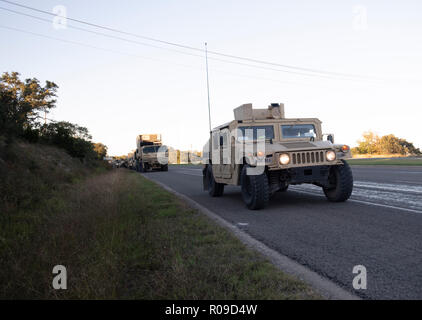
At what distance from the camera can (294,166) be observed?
652cm

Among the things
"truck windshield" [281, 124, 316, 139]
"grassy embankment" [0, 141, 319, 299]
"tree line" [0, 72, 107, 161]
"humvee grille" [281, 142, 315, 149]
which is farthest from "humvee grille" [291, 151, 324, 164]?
"tree line" [0, 72, 107, 161]

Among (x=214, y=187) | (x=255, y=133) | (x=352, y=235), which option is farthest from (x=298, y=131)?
(x=352, y=235)

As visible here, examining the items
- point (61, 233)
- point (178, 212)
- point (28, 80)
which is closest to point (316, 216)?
point (178, 212)

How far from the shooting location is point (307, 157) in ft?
21.8

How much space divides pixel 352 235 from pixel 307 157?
2515mm

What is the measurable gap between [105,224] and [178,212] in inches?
79.5

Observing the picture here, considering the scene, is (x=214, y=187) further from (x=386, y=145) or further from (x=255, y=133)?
(x=386, y=145)

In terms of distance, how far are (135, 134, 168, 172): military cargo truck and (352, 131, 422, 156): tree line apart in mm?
65802

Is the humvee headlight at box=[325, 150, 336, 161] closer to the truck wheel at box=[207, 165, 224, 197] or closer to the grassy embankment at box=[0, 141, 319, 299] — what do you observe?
the grassy embankment at box=[0, 141, 319, 299]

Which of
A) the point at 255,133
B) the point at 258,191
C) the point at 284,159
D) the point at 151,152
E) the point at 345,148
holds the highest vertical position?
the point at 151,152

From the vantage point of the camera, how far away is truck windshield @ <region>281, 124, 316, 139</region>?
7.87 m

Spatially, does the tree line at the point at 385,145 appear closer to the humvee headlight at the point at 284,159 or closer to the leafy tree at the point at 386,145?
the leafy tree at the point at 386,145

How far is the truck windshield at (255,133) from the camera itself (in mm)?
7590
